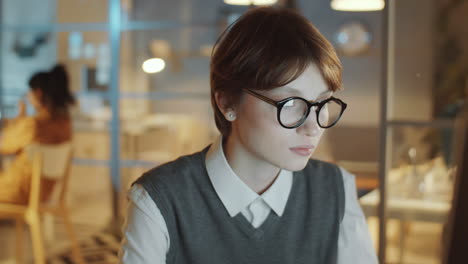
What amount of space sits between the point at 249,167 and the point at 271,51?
0.25 m

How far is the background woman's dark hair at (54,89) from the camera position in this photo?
3.68 metres

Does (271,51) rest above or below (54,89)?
above

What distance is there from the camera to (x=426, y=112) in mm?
2510

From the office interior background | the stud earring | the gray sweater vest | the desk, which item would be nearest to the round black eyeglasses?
the stud earring

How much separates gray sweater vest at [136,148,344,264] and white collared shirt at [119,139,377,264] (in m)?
0.01

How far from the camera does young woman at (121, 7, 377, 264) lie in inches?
39.4

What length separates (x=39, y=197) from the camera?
3.12 m

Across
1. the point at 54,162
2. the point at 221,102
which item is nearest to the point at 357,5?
the point at 54,162

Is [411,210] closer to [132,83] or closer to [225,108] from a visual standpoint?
[225,108]

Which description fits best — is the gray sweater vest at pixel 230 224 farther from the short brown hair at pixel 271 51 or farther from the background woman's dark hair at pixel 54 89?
the background woman's dark hair at pixel 54 89

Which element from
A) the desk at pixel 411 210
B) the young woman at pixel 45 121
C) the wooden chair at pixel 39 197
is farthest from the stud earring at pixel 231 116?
the young woman at pixel 45 121

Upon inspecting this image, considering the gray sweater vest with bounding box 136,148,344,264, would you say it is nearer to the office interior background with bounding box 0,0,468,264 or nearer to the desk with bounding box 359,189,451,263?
the desk with bounding box 359,189,451,263

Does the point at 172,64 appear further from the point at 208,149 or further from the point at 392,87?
the point at 208,149

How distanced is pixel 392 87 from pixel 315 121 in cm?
162
